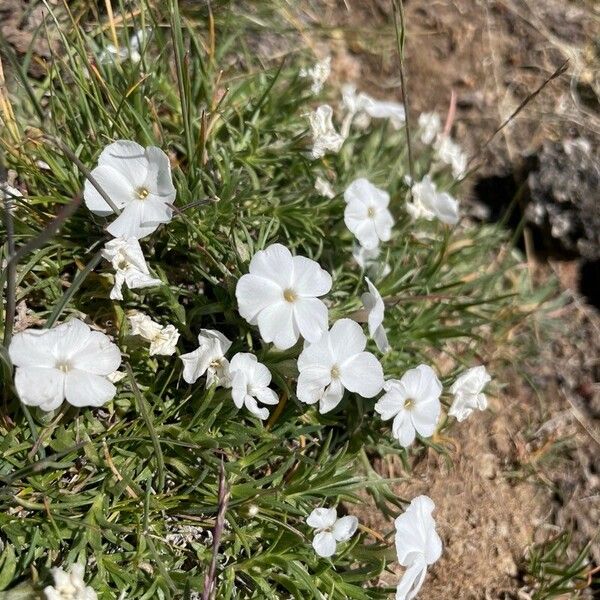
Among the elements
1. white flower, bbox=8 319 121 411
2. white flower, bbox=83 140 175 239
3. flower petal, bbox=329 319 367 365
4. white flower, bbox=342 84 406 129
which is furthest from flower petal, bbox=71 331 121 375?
white flower, bbox=342 84 406 129

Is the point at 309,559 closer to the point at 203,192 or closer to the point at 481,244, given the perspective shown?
the point at 203,192

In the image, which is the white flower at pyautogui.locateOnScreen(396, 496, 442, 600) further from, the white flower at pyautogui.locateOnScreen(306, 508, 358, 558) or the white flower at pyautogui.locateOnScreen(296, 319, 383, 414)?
the white flower at pyautogui.locateOnScreen(296, 319, 383, 414)

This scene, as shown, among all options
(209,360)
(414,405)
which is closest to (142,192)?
(209,360)

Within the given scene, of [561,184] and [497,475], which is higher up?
[561,184]

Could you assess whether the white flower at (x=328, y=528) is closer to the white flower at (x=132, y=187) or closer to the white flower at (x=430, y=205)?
the white flower at (x=132, y=187)

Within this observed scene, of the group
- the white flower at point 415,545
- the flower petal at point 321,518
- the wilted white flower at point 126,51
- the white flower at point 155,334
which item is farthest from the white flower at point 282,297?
the wilted white flower at point 126,51

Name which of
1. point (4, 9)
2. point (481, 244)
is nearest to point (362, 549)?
point (481, 244)
